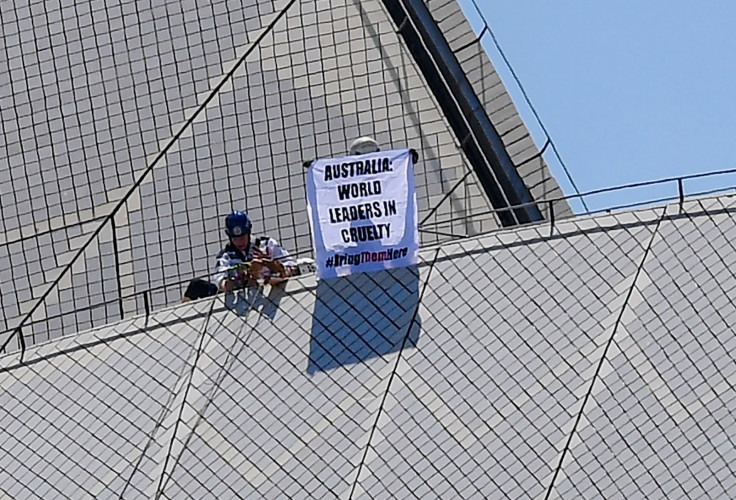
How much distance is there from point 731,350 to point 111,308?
789 centimetres

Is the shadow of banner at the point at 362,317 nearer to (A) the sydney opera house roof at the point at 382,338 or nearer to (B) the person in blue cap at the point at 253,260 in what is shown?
(A) the sydney opera house roof at the point at 382,338

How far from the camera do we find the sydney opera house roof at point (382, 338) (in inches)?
676

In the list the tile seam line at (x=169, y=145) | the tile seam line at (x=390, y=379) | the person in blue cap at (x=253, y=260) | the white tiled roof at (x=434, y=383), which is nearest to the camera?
the white tiled roof at (x=434, y=383)

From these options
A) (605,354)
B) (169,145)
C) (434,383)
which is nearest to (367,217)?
(434,383)

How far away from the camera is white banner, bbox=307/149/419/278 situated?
18594 mm

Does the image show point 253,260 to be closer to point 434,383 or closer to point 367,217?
point 367,217

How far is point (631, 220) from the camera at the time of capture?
18625mm

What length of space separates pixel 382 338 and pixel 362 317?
0.30 m

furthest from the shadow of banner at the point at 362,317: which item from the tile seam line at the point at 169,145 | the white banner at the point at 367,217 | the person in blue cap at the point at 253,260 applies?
the tile seam line at the point at 169,145

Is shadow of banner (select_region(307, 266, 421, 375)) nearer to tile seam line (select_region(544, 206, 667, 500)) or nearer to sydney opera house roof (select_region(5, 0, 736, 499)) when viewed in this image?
sydney opera house roof (select_region(5, 0, 736, 499))

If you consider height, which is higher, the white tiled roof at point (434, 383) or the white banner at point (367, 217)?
the white banner at point (367, 217)

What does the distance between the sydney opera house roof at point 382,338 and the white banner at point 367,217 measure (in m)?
0.26

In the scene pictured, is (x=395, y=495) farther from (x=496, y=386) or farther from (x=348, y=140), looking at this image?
(x=348, y=140)

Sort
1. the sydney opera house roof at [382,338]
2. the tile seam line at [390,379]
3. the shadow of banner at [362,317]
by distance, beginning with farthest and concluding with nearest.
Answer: the shadow of banner at [362,317], the tile seam line at [390,379], the sydney opera house roof at [382,338]
